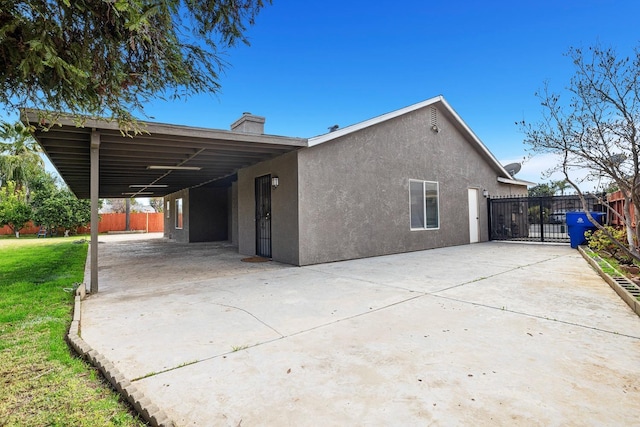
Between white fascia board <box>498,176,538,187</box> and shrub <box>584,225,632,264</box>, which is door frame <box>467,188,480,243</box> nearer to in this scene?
white fascia board <box>498,176,538,187</box>

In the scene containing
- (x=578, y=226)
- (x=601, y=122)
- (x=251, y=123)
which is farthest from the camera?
(x=578, y=226)

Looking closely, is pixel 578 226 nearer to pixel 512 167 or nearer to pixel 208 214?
pixel 512 167

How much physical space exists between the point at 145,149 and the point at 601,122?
329 inches

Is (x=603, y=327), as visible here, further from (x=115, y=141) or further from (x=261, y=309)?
(x=115, y=141)

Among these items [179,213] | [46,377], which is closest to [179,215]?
[179,213]

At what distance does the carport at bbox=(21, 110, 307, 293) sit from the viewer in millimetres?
5277

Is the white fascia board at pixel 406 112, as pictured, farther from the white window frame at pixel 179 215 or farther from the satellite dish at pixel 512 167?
the white window frame at pixel 179 215

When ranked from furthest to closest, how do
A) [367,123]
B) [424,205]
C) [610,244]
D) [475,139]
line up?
[475,139]
[424,205]
[367,123]
[610,244]

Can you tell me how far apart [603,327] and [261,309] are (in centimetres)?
367

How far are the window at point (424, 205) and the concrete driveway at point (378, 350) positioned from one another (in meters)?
4.59

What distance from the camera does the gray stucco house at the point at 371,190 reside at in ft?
25.5

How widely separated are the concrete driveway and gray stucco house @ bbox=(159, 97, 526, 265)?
8.56 ft

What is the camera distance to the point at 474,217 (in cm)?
1265

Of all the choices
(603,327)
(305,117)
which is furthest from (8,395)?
(305,117)
